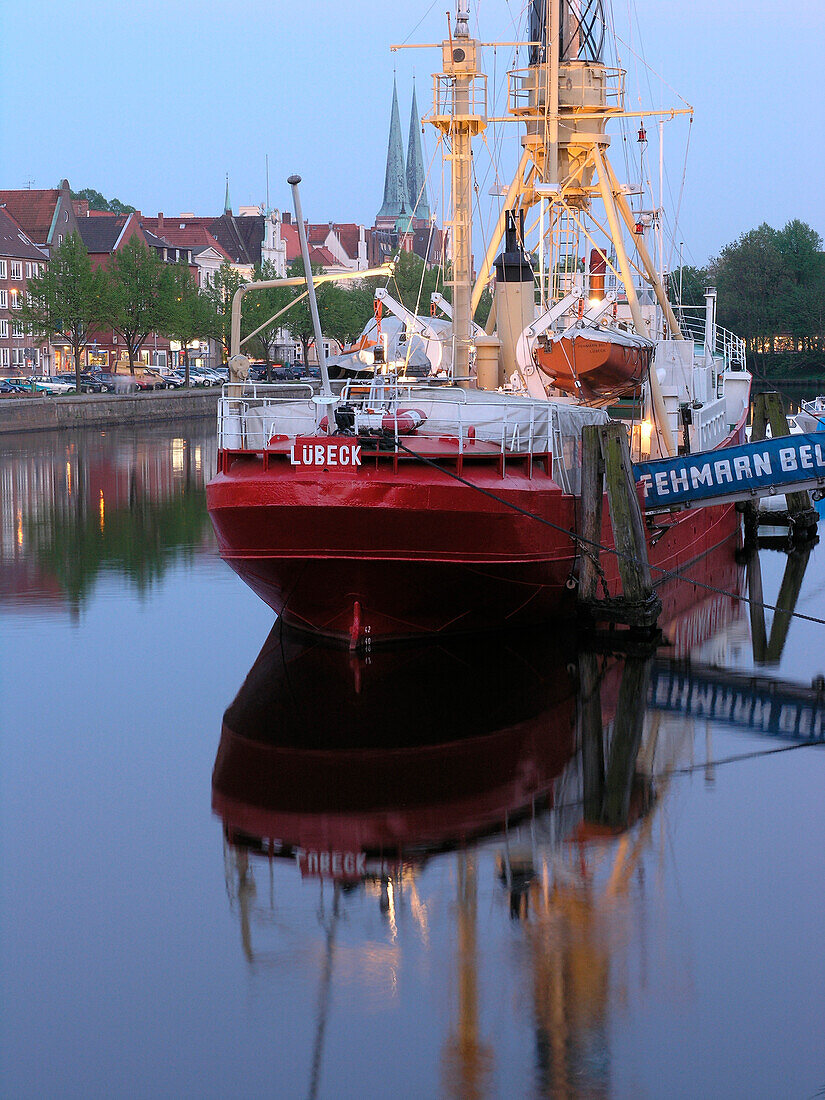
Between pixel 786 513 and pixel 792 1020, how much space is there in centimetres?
2501

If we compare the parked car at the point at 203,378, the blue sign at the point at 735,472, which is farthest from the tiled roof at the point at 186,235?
the blue sign at the point at 735,472

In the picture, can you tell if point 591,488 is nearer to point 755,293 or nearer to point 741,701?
point 741,701

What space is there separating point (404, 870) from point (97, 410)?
57443 mm

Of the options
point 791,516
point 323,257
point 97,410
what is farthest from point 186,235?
point 791,516

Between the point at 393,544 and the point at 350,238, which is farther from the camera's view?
the point at 350,238

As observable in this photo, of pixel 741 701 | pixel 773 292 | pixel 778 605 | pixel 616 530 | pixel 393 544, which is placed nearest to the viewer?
pixel 393 544

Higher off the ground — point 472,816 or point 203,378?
point 203,378

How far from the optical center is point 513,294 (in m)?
23.7

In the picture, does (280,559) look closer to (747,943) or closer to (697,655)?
(697,655)

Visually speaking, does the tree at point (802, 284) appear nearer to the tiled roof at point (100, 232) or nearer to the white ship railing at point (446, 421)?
the tiled roof at point (100, 232)

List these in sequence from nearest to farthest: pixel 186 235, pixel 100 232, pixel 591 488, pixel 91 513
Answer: pixel 591 488
pixel 91 513
pixel 100 232
pixel 186 235

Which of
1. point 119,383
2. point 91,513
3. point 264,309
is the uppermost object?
point 264,309

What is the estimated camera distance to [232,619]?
22.4 m

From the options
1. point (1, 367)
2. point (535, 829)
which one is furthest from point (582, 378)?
point (1, 367)
